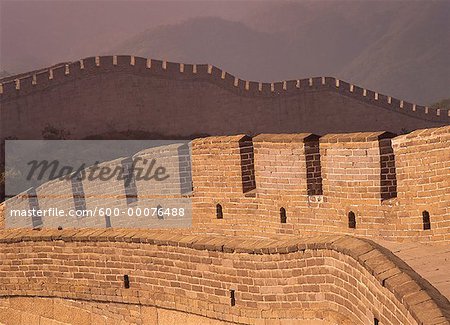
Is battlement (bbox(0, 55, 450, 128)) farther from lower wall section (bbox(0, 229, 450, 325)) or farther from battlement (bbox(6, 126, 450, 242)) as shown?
battlement (bbox(6, 126, 450, 242))

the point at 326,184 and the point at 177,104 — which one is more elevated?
the point at 177,104

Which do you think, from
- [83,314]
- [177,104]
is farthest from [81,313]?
[177,104]

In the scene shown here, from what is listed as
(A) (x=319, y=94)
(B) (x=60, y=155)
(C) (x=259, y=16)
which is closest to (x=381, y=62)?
(C) (x=259, y=16)

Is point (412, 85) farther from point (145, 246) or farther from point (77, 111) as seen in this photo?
point (145, 246)

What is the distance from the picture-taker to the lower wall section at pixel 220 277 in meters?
7.62

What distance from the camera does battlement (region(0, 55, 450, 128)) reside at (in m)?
38.2

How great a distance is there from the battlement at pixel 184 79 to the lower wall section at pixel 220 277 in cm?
2315

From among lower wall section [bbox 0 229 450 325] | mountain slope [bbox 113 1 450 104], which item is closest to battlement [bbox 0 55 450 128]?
lower wall section [bbox 0 229 450 325]

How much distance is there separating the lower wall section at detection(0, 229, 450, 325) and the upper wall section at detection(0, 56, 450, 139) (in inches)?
908

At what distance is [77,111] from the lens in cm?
3922

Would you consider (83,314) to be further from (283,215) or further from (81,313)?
(283,215)

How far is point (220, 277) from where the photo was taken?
36.5 ft

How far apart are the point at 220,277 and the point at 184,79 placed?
3080 cm

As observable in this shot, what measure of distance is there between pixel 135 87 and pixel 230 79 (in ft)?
12.5
